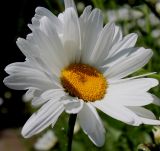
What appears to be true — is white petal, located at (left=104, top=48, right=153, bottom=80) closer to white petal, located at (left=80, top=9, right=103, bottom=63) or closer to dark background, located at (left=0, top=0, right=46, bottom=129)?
white petal, located at (left=80, top=9, right=103, bottom=63)

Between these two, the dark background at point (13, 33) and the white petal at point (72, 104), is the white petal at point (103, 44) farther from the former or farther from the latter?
the dark background at point (13, 33)

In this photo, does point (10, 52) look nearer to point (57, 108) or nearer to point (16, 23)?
point (16, 23)

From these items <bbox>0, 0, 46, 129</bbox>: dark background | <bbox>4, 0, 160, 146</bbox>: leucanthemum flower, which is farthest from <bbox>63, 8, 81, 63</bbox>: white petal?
<bbox>0, 0, 46, 129</bbox>: dark background

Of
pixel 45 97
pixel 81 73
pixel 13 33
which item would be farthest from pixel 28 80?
pixel 13 33

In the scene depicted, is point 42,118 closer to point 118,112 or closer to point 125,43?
point 118,112

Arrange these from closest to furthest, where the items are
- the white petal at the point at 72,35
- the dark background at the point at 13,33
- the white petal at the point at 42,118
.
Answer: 1. the white petal at the point at 42,118
2. the white petal at the point at 72,35
3. the dark background at the point at 13,33

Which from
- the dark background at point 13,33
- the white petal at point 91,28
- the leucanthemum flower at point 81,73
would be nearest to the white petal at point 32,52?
the leucanthemum flower at point 81,73
